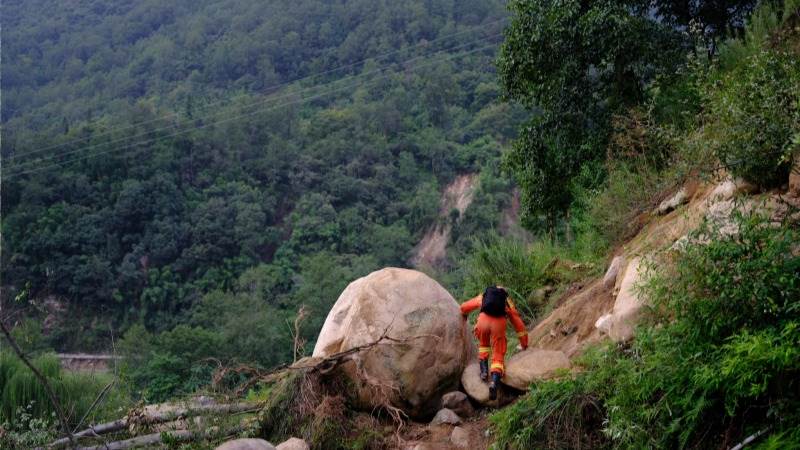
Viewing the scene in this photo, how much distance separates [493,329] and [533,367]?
1.91 feet

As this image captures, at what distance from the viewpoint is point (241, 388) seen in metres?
7.95

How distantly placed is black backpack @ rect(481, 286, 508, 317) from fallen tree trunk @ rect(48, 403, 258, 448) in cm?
264

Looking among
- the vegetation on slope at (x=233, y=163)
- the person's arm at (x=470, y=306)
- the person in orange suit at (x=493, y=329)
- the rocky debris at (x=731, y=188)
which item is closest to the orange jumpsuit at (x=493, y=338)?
the person in orange suit at (x=493, y=329)

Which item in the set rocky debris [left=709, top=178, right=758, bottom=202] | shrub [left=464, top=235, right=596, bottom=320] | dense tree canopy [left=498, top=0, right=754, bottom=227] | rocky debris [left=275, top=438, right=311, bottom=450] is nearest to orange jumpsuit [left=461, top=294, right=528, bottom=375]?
rocky debris [left=275, top=438, right=311, bottom=450]

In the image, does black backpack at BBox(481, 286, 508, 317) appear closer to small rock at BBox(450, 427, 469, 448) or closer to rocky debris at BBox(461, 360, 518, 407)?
rocky debris at BBox(461, 360, 518, 407)

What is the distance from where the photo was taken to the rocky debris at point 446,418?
24.0 ft

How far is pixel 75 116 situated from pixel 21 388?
54.7 metres

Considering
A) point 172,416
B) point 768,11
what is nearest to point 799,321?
point 172,416

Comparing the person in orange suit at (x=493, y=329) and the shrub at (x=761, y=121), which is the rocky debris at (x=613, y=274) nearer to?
the person in orange suit at (x=493, y=329)

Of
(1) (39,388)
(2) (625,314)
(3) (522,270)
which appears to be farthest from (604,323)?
(1) (39,388)

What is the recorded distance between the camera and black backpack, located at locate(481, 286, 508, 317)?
775 centimetres

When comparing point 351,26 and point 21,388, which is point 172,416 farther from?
point 351,26

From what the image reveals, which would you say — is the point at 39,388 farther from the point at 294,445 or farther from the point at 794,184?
the point at 794,184

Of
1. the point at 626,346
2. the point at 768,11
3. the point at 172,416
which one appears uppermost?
the point at 768,11
